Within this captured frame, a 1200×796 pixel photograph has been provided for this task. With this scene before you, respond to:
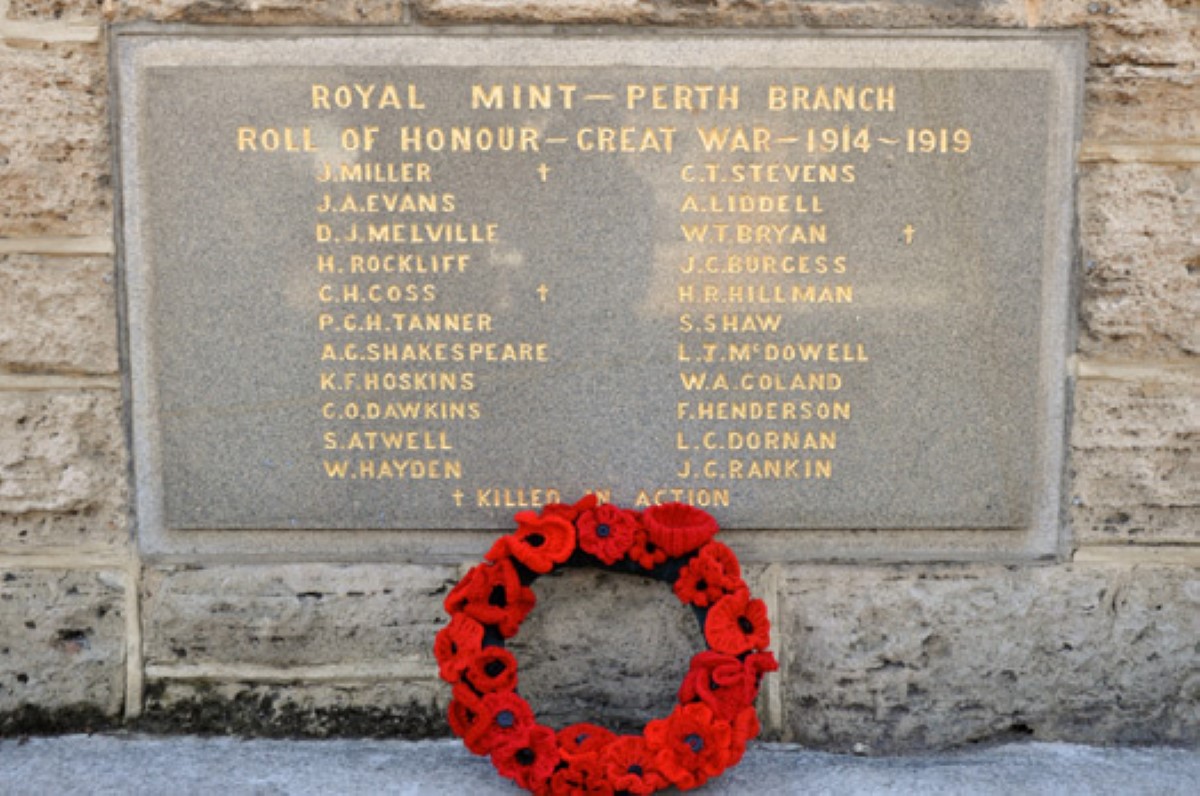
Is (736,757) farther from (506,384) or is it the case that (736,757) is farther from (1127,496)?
(1127,496)

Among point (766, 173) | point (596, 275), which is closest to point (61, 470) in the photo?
point (596, 275)

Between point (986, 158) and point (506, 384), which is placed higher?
point (986, 158)

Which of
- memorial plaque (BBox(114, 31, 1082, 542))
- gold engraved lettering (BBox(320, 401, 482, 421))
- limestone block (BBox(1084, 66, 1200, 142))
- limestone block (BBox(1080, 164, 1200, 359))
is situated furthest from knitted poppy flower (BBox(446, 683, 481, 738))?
limestone block (BBox(1084, 66, 1200, 142))

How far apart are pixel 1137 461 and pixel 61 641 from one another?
282 centimetres

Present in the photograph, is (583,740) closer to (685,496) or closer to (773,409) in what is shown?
Answer: (685,496)

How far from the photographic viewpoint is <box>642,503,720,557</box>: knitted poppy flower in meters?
2.31

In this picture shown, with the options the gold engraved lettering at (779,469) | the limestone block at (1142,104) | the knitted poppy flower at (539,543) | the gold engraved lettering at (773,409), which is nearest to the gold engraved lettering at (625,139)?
the gold engraved lettering at (773,409)

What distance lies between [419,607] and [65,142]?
57.4 inches

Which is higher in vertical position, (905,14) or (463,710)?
(905,14)

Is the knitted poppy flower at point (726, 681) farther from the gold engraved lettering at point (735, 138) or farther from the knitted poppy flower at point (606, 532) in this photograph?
the gold engraved lettering at point (735, 138)

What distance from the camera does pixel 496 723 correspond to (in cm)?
225

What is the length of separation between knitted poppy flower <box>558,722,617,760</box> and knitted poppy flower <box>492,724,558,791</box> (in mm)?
33

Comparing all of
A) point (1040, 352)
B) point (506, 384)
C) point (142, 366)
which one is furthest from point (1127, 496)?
point (142, 366)

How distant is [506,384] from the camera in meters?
2.41
